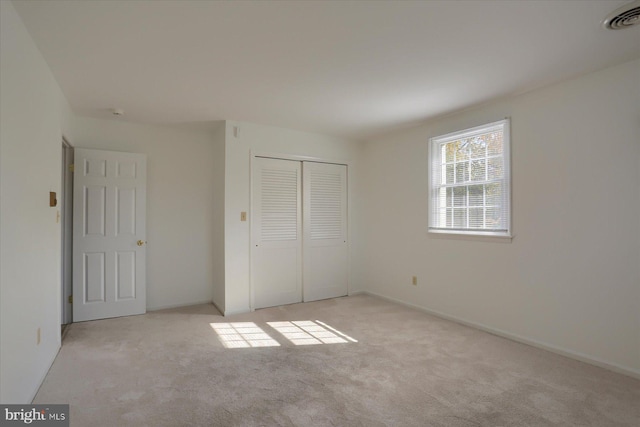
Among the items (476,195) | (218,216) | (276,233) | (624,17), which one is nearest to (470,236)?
(476,195)

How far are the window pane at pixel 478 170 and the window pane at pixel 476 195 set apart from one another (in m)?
0.09

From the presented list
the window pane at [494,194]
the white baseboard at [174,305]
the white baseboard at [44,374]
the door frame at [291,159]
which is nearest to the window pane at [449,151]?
the window pane at [494,194]

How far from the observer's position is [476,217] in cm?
366

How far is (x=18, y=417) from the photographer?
1852 mm

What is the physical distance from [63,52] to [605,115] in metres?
4.33

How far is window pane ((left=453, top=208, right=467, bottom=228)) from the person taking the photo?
3785 mm

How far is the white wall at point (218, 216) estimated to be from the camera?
4180 mm

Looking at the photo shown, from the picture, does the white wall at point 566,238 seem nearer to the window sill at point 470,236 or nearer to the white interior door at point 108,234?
the window sill at point 470,236

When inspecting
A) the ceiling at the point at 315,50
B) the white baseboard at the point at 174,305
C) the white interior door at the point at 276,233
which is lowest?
the white baseboard at the point at 174,305

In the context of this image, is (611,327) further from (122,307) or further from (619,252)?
(122,307)

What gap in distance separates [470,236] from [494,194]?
53cm

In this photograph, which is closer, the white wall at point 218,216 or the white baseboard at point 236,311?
the white baseboard at point 236,311

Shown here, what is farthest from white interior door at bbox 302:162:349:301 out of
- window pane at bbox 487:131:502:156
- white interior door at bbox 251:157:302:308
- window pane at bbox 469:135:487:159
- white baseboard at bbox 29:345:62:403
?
white baseboard at bbox 29:345:62:403

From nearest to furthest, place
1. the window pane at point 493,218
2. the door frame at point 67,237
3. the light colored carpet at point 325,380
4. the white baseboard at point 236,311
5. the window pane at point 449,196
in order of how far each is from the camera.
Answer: the light colored carpet at point 325,380
the window pane at point 493,218
the door frame at point 67,237
the window pane at point 449,196
the white baseboard at point 236,311
